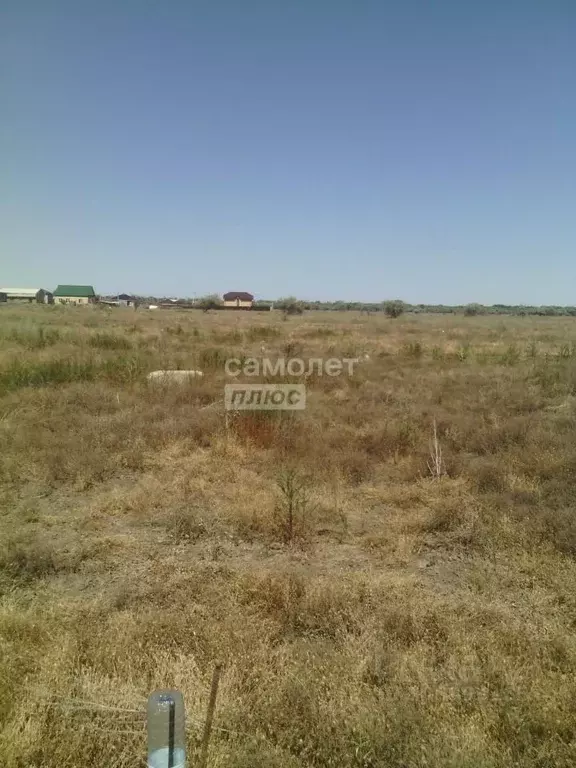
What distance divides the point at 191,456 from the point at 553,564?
4207 millimetres

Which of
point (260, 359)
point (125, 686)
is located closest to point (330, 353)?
point (260, 359)

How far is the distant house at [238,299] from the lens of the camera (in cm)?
6741

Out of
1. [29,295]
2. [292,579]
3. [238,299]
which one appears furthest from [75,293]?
[292,579]

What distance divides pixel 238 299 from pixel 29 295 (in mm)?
28649

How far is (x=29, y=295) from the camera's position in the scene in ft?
211

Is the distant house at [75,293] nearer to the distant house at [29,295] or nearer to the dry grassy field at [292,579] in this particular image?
the distant house at [29,295]

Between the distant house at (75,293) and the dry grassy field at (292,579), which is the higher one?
the distant house at (75,293)

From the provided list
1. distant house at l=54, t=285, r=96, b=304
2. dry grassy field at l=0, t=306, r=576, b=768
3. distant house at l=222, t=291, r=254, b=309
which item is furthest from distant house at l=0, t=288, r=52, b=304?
dry grassy field at l=0, t=306, r=576, b=768

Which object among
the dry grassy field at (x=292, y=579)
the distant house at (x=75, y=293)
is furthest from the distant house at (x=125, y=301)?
the dry grassy field at (x=292, y=579)

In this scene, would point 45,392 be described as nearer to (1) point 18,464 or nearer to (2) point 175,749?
(1) point 18,464

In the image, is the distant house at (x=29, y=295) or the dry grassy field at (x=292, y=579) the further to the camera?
the distant house at (x=29, y=295)

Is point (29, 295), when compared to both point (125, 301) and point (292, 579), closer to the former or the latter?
point (125, 301)

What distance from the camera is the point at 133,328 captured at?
805 inches

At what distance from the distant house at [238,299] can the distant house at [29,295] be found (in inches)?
928
